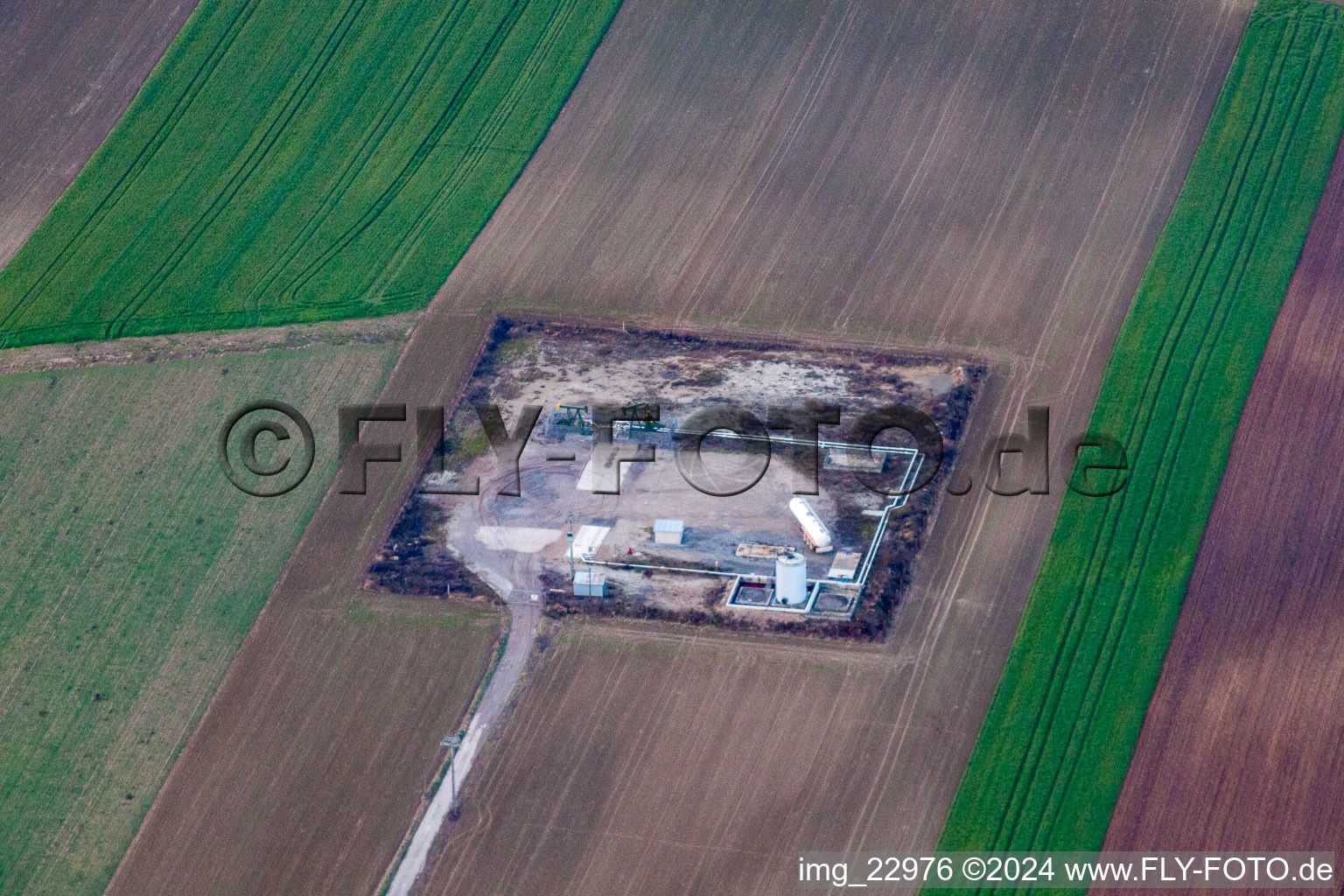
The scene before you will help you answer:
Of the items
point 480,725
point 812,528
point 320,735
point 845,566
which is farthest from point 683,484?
point 320,735

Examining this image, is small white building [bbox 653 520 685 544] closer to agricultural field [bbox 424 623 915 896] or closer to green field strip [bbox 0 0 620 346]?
agricultural field [bbox 424 623 915 896]

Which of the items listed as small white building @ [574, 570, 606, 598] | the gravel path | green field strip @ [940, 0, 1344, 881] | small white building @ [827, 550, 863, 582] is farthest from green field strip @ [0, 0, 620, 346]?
green field strip @ [940, 0, 1344, 881]

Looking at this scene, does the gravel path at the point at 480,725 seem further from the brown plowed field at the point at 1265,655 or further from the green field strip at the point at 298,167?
the green field strip at the point at 298,167

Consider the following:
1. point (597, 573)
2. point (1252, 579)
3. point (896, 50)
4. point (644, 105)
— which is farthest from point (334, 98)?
point (1252, 579)

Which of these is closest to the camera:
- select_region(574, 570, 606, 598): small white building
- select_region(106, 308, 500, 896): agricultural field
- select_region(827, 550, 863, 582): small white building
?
select_region(106, 308, 500, 896): agricultural field

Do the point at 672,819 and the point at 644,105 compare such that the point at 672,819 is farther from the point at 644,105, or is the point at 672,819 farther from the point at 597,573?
the point at 644,105

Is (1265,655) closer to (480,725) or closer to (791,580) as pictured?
(791,580)
